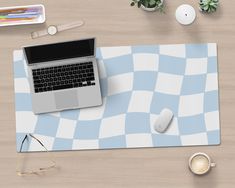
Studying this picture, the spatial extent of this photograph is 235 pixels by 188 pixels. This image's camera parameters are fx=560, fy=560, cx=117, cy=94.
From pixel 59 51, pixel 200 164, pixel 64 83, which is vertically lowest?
pixel 200 164

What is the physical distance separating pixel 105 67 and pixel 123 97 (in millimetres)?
116

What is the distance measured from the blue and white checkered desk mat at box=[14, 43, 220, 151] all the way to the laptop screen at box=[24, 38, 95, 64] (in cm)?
8

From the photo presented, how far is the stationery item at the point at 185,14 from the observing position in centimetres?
181

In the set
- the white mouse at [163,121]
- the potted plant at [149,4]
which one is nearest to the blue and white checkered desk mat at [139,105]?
the white mouse at [163,121]

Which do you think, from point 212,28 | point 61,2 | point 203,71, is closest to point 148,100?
point 203,71

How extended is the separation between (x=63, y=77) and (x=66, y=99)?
7 centimetres

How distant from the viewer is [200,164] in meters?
1.76

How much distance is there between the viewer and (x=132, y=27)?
72.3 inches

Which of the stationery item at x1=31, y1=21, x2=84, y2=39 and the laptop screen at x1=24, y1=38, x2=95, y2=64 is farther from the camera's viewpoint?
the stationery item at x1=31, y1=21, x2=84, y2=39

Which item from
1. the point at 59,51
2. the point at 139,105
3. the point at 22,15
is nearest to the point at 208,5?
the point at 139,105

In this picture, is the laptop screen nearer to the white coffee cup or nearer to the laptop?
the laptop

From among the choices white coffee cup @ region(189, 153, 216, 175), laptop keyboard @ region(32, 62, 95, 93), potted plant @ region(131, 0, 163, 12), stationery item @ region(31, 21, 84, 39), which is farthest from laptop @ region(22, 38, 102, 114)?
white coffee cup @ region(189, 153, 216, 175)

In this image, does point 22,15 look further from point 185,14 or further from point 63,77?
point 185,14

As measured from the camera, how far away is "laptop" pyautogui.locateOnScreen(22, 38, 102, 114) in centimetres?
180
